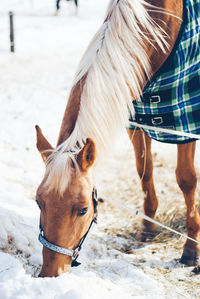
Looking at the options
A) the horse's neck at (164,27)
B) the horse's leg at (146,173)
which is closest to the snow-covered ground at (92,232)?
the horse's leg at (146,173)

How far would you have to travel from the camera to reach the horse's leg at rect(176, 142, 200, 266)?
2506 millimetres

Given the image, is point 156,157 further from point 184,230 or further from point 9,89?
point 9,89

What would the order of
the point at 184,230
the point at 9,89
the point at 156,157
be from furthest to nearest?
1. the point at 9,89
2. the point at 156,157
3. the point at 184,230

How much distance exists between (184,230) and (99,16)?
16.7m

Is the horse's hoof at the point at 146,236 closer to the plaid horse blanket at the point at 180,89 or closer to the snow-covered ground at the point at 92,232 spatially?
the snow-covered ground at the point at 92,232

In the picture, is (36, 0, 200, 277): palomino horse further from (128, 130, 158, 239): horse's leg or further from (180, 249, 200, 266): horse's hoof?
(180, 249, 200, 266): horse's hoof

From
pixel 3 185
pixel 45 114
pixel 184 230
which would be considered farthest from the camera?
pixel 45 114

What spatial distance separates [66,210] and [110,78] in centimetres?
73

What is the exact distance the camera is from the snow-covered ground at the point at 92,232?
1.74 m

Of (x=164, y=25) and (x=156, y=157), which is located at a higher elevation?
(x=164, y=25)

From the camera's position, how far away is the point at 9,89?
6.49m

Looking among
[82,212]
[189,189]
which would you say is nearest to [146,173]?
[189,189]

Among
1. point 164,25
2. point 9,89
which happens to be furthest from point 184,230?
point 9,89

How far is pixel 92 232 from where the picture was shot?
2850mm
